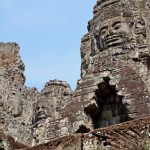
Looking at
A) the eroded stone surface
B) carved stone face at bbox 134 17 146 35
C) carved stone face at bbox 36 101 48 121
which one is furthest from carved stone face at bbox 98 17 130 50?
carved stone face at bbox 36 101 48 121

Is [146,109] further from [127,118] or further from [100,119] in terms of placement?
[100,119]

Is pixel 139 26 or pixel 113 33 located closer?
pixel 113 33

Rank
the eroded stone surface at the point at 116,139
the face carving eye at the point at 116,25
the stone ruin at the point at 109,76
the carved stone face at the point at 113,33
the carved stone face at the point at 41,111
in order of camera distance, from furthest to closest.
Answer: the carved stone face at the point at 41,111, the face carving eye at the point at 116,25, the carved stone face at the point at 113,33, the stone ruin at the point at 109,76, the eroded stone surface at the point at 116,139

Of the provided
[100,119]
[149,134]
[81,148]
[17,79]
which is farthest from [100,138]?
[17,79]

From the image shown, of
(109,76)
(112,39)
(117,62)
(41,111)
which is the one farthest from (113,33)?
(41,111)

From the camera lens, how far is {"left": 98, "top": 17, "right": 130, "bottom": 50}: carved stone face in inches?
365

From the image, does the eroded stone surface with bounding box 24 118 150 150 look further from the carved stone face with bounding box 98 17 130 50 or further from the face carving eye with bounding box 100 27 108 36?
the face carving eye with bounding box 100 27 108 36

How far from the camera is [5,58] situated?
51.6 m

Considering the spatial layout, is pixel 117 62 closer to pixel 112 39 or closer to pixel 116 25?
pixel 112 39

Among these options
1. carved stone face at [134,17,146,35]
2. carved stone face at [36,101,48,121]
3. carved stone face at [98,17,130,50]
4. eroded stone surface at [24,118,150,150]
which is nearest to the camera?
eroded stone surface at [24,118,150,150]

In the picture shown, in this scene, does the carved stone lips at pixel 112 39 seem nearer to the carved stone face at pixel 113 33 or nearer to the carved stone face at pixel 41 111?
the carved stone face at pixel 113 33

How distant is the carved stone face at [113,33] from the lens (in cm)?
927

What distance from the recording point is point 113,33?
9375mm

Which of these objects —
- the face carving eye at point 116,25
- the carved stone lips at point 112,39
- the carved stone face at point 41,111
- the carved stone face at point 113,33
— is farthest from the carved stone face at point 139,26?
the carved stone face at point 41,111
